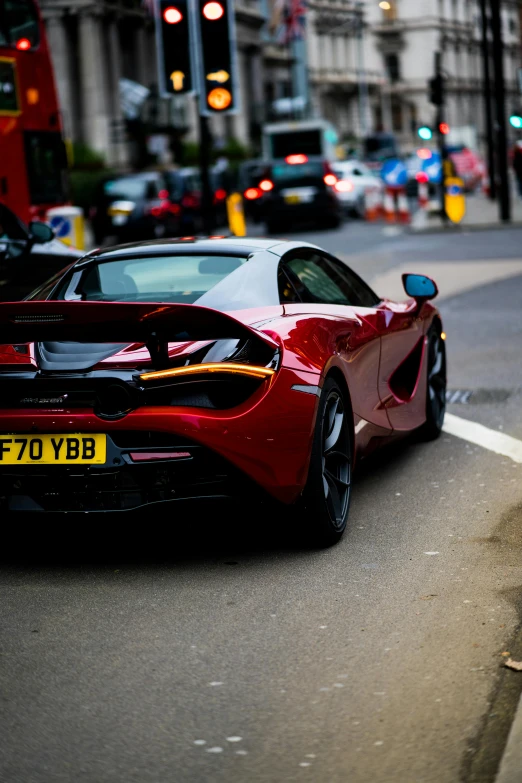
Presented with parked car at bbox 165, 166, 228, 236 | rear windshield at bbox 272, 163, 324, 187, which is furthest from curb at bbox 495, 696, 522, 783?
rear windshield at bbox 272, 163, 324, 187

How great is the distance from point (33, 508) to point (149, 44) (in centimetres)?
5405

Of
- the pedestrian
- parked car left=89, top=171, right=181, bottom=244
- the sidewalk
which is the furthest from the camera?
the pedestrian

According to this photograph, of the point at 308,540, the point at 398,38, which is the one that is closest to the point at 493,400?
the point at 308,540

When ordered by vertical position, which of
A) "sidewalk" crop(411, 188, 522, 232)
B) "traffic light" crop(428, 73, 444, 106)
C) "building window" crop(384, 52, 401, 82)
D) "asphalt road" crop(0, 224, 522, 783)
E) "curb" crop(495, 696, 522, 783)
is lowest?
"sidewalk" crop(411, 188, 522, 232)

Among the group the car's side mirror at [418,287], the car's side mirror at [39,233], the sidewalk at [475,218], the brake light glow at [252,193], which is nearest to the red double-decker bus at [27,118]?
→ the car's side mirror at [39,233]

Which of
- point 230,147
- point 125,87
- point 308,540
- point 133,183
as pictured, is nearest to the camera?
point 308,540

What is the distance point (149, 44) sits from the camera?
57250mm

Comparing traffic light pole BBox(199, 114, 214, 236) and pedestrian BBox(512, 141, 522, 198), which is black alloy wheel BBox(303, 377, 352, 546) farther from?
pedestrian BBox(512, 141, 522, 198)

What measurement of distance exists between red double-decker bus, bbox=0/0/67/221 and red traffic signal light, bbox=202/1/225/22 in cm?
206

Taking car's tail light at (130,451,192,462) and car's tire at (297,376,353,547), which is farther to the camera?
car's tire at (297,376,353,547)

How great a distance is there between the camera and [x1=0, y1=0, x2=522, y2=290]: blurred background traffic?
16.2m

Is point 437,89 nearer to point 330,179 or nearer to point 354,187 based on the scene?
point 330,179

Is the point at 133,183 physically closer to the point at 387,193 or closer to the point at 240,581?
the point at 387,193

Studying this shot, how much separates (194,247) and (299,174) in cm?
2829
